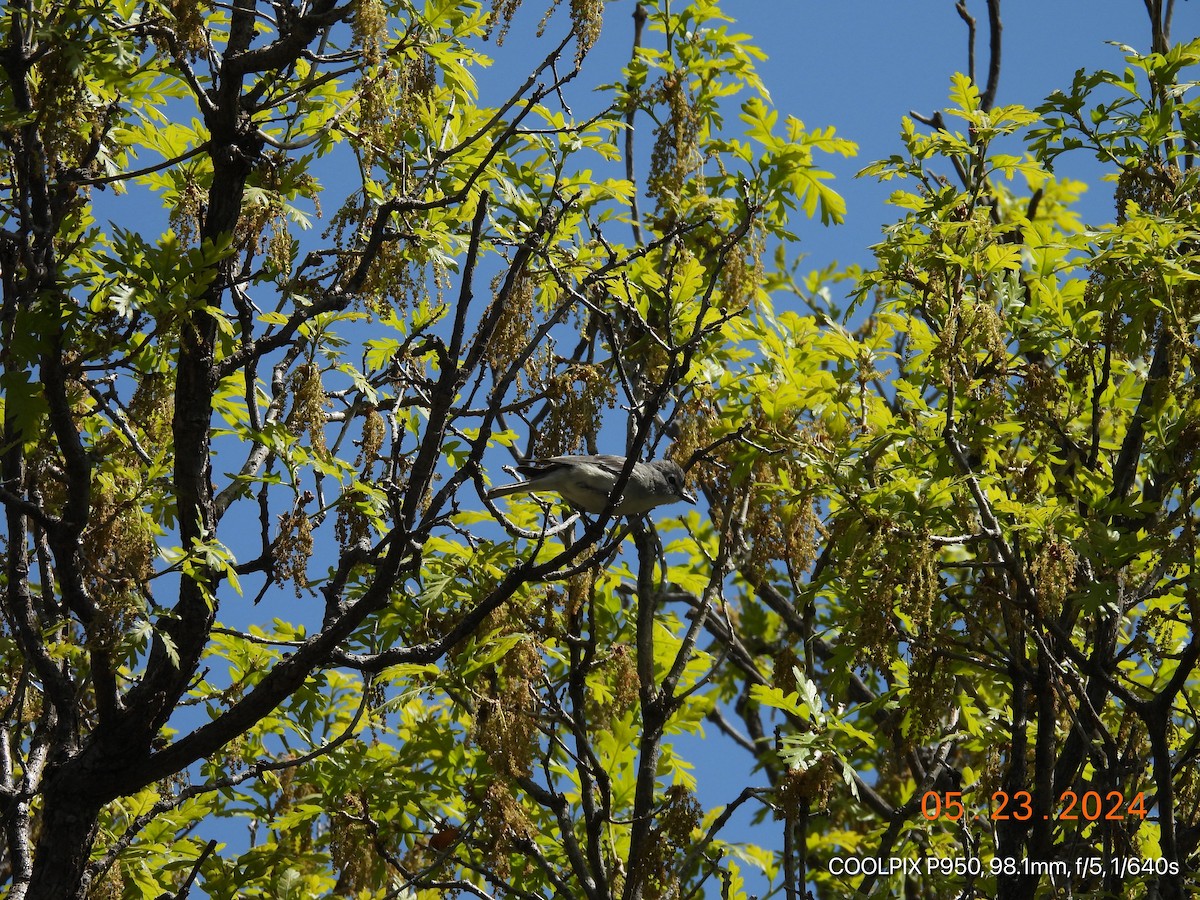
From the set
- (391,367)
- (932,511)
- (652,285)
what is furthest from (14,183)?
(932,511)

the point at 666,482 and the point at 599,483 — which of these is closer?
the point at 599,483

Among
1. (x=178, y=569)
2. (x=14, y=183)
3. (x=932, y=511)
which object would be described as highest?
(x=14, y=183)

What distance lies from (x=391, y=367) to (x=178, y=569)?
5.02ft

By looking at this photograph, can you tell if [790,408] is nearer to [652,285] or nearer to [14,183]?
[652,285]

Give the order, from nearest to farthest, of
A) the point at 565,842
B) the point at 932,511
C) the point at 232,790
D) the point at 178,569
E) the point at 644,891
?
the point at 178,569 < the point at 932,511 < the point at 644,891 < the point at 565,842 < the point at 232,790

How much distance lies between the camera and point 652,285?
6.39 meters

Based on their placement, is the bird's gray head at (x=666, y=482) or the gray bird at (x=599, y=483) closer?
the gray bird at (x=599, y=483)

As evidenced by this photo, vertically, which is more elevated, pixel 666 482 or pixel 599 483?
pixel 666 482

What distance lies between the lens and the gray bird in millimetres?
6727

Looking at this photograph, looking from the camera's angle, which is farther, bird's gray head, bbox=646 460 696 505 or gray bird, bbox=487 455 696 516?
bird's gray head, bbox=646 460 696 505

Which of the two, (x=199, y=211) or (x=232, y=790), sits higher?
(x=199, y=211)

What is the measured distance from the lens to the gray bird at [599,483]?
6.73 meters

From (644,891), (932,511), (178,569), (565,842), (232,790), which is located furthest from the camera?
(232,790)

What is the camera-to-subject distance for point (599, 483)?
700 centimetres
